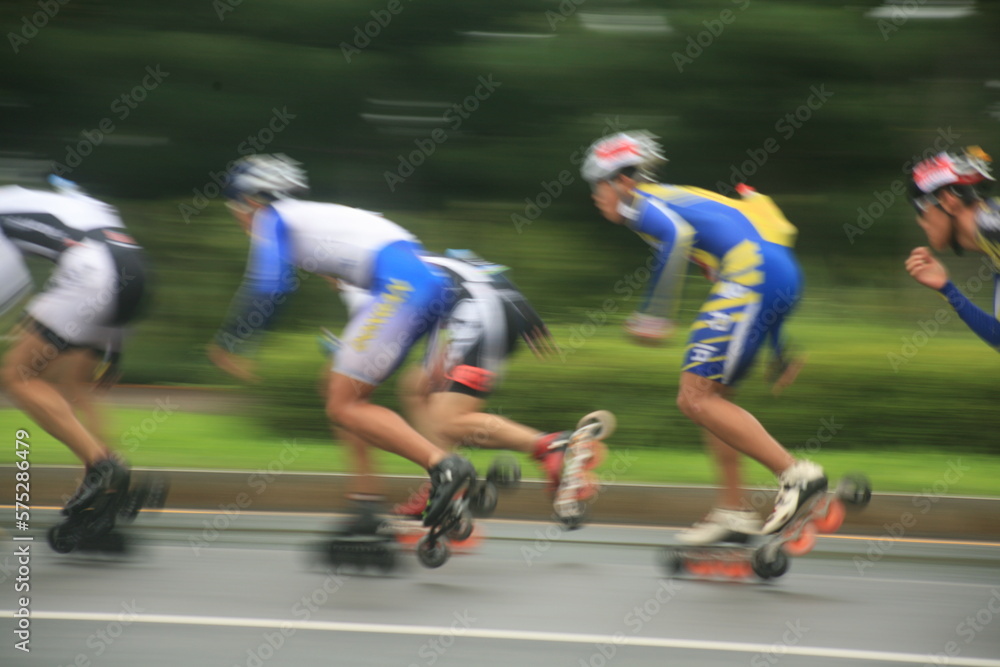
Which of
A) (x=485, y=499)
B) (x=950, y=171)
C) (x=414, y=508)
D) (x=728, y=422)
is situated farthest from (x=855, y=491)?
(x=414, y=508)

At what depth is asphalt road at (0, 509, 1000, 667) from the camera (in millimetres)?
4848

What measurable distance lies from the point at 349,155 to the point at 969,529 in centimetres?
1095

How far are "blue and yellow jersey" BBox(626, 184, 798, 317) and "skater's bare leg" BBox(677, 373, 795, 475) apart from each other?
0.39 metres

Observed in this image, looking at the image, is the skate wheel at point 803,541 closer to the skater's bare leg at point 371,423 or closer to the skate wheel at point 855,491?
the skate wheel at point 855,491

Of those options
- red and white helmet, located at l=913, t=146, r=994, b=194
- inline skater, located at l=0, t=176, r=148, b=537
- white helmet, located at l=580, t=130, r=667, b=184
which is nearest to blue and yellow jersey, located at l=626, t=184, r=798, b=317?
white helmet, located at l=580, t=130, r=667, b=184

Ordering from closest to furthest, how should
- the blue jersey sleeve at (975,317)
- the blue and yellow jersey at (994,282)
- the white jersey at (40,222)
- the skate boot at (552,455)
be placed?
the blue and yellow jersey at (994,282) < the blue jersey sleeve at (975,317) < the white jersey at (40,222) < the skate boot at (552,455)

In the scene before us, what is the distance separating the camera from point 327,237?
618 centimetres

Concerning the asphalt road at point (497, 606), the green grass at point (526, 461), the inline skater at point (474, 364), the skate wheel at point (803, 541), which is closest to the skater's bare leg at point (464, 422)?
the inline skater at point (474, 364)

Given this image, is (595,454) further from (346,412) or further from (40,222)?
(40,222)

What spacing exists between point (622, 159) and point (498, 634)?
2.30 m

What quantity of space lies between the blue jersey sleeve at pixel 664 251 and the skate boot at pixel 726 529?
3.41 feet

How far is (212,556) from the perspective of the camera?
6535 millimetres

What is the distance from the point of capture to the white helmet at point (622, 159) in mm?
6242

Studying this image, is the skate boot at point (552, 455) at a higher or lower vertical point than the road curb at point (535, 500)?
higher
